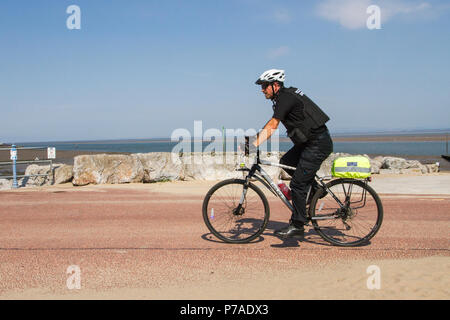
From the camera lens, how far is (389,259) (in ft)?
14.3

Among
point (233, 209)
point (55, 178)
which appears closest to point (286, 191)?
point (233, 209)

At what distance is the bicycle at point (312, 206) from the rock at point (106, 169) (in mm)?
8016

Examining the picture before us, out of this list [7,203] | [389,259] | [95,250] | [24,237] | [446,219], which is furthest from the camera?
[7,203]

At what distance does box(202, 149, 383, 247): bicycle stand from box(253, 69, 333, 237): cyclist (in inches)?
8.1

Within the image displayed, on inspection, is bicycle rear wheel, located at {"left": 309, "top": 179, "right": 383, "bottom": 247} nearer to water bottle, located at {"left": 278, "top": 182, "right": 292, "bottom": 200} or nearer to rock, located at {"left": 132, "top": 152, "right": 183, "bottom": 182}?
water bottle, located at {"left": 278, "top": 182, "right": 292, "bottom": 200}

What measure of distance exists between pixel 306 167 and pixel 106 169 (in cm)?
932

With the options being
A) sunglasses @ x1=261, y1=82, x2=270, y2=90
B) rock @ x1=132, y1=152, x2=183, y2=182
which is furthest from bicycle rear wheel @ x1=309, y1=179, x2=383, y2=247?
rock @ x1=132, y1=152, x2=183, y2=182

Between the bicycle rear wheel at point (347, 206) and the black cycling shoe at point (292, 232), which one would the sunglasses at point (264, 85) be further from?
the black cycling shoe at point (292, 232)

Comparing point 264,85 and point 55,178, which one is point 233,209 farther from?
point 55,178

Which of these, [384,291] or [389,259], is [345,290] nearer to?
[384,291]

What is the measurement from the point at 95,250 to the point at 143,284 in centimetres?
147

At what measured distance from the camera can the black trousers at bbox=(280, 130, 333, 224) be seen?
473 centimetres

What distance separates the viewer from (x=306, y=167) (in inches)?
186
